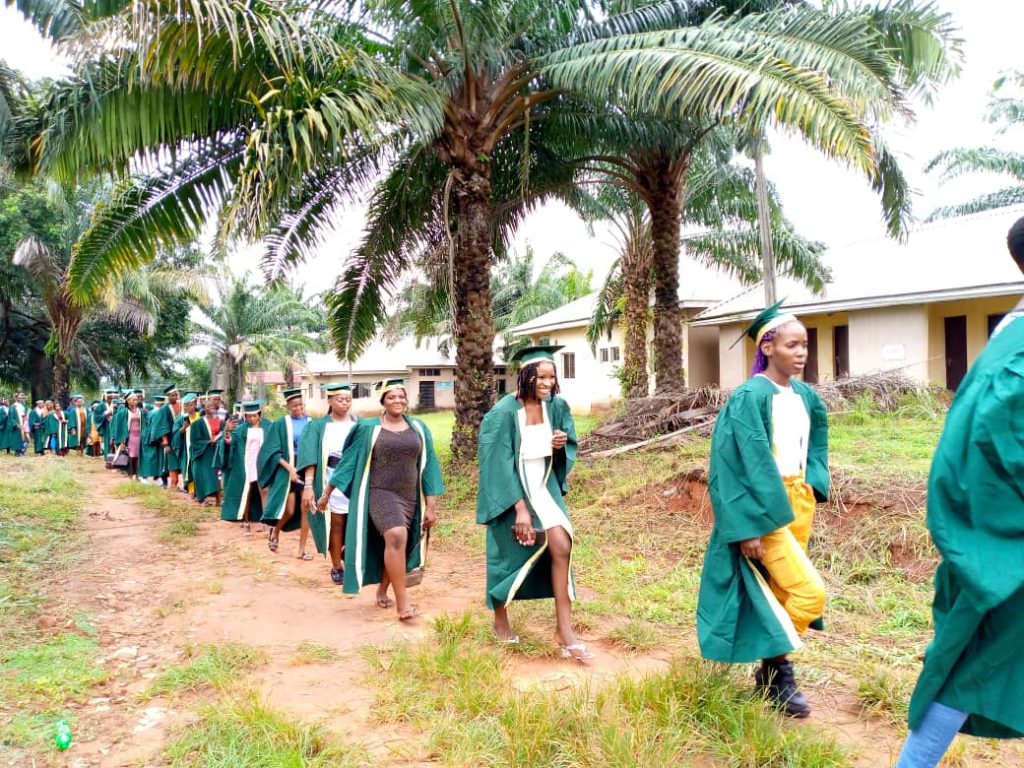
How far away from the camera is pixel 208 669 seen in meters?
4.66

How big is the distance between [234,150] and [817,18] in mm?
6724

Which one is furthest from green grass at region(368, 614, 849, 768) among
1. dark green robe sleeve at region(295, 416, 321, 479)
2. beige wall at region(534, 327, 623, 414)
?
beige wall at region(534, 327, 623, 414)

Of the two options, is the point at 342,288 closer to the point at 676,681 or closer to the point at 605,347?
the point at 676,681

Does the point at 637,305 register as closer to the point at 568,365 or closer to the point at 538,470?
the point at 568,365

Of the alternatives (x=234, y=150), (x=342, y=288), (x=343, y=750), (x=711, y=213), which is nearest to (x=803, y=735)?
(x=343, y=750)

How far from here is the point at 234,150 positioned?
988 cm

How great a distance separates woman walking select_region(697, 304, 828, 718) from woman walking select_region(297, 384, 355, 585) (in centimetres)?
413

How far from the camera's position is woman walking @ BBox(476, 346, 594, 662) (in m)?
4.83

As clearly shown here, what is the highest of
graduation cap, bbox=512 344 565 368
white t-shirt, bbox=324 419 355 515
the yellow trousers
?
graduation cap, bbox=512 344 565 368

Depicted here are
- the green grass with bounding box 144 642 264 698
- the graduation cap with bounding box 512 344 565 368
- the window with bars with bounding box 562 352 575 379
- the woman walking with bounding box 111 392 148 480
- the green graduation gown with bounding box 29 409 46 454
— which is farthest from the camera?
the window with bars with bounding box 562 352 575 379

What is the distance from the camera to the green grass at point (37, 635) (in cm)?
408

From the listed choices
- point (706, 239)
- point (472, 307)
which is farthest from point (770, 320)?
point (706, 239)

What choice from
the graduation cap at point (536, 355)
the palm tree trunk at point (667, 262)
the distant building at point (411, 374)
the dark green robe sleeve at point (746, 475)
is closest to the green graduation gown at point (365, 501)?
the graduation cap at point (536, 355)

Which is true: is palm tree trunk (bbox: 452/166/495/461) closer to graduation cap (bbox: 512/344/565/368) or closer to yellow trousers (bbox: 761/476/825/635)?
graduation cap (bbox: 512/344/565/368)
